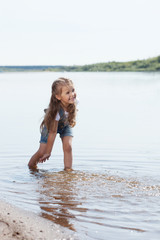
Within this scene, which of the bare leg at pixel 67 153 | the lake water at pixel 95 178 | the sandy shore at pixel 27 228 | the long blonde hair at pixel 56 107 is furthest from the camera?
the bare leg at pixel 67 153

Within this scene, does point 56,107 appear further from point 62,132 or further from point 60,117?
point 62,132

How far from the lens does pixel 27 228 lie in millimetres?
3770

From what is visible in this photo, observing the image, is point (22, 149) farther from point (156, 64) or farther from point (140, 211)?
point (156, 64)

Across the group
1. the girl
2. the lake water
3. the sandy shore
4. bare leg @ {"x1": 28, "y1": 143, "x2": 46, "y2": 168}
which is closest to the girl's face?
the girl

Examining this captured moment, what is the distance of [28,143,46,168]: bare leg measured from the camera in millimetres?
6711

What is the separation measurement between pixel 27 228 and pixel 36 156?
3031 millimetres

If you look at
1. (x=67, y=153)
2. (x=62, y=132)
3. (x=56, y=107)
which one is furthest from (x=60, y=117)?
(x=67, y=153)

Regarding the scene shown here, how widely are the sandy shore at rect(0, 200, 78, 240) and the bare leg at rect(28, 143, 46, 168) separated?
244 centimetres

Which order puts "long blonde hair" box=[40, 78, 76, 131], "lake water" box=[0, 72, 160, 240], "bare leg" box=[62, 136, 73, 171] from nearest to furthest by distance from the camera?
"lake water" box=[0, 72, 160, 240], "long blonde hair" box=[40, 78, 76, 131], "bare leg" box=[62, 136, 73, 171]

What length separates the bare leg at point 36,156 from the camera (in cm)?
671

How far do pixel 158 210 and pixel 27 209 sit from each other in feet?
4.20

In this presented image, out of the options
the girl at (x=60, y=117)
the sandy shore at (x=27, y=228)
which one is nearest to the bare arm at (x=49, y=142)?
the girl at (x=60, y=117)

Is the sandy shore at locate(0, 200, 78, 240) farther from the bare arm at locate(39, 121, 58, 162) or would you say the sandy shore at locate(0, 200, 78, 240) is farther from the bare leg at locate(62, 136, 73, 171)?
the bare leg at locate(62, 136, 73, 171)

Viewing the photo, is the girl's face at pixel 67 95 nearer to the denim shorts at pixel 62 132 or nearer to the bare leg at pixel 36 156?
the denim shorts at pixel 62 132
